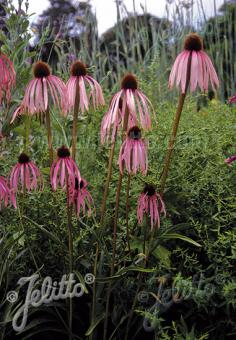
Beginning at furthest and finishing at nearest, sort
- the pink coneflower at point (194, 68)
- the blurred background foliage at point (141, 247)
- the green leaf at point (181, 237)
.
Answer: the blurred background foliage at point (141, 247)
the green leaf at point (181, 237)
the pink coneflower at point (194, 68)

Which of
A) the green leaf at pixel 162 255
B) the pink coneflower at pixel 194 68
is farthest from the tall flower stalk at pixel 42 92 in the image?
the green leaf at pixel 162 255

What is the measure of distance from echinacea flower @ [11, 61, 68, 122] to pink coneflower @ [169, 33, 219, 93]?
10.8 inches

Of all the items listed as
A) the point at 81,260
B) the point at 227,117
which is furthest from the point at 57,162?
the point at 227,117

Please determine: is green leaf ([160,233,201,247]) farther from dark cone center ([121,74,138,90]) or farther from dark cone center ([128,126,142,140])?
dark cone center ([121,74,138,90])

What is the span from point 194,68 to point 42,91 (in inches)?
14.5

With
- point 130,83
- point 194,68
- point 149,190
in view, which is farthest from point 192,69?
point 149,190

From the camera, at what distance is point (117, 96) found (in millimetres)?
1277

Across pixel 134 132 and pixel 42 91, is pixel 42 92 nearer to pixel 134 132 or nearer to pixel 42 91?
pixel 42 91

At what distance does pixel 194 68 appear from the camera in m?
1.22

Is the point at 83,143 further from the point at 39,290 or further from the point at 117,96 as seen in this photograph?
the point at 117,96

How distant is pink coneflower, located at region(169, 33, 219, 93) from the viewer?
122cm

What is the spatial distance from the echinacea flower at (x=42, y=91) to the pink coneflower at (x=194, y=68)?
27cm

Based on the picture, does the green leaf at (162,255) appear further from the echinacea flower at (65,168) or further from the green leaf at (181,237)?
the echinacea flower at (65,168)

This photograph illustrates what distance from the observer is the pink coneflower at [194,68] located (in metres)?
1.22
